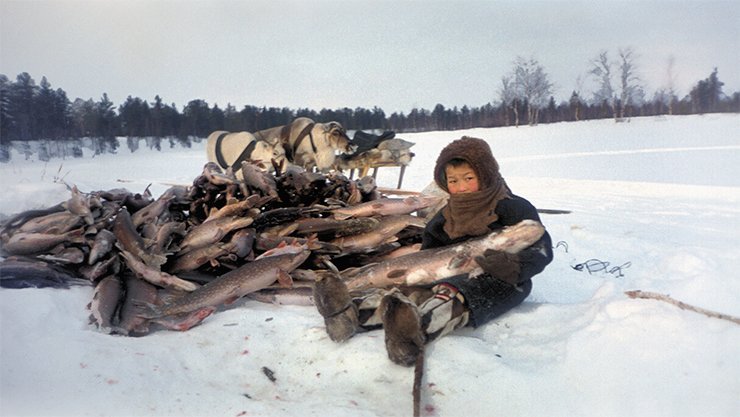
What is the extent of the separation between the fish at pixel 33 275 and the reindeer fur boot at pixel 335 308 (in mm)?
1794

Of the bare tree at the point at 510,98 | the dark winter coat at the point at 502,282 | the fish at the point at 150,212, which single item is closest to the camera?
the dark winter coat at the point at 502,282

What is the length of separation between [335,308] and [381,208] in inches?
65.1

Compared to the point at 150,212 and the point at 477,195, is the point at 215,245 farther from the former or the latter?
the point at 477,195

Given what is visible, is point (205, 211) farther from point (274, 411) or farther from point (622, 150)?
point (622, 150)

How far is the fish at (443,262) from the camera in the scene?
9.39 ft

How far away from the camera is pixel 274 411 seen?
187 centimetres

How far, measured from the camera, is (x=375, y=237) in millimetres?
3803

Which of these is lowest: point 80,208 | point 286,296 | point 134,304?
point 286,296

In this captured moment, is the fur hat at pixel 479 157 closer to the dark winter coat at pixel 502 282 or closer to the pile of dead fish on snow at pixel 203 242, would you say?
the dark winter coat at pixel 502 282

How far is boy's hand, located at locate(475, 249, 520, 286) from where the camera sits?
2762mm

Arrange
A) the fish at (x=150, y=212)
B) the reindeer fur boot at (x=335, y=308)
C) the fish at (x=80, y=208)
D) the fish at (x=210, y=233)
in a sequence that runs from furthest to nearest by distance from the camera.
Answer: the fish at (x=150, y=212) → the fish at (x=80, y=208) → the fish at (x=210, y=233) → the reindeer fur boot at (x=335, y=308)

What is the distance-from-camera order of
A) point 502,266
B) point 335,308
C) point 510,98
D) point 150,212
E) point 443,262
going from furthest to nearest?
point 510,98 → point 150,212 → point 443,262 → point 502,266 → point 335,308

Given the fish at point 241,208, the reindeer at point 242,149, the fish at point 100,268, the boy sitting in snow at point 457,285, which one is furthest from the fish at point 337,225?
the reindeer at point 242,149

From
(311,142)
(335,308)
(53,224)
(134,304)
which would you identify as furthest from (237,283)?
(311,142)
